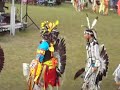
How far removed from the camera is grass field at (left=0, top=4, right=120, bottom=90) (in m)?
8.51

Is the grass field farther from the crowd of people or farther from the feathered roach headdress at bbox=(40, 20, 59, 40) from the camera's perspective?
the feathered roach headdress at bbox=(40, 20, 59, 40)

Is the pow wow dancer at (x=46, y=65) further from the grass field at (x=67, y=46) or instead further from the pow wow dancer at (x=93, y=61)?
the grass field at (x=67, y=46)

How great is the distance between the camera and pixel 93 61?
716cm

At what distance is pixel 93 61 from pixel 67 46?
5294 mm

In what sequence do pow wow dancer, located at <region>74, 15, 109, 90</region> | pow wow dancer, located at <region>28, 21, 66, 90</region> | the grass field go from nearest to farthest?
pow wow dancer, located at <region>28, 21, 66, 90</region>, pow wow dancer, located at <region>74, 15, 109, 90</region>, the grass field

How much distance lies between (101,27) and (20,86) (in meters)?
9.36

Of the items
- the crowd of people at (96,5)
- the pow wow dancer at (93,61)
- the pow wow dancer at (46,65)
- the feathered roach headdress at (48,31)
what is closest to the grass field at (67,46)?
the pow wow dancer at (93,61)

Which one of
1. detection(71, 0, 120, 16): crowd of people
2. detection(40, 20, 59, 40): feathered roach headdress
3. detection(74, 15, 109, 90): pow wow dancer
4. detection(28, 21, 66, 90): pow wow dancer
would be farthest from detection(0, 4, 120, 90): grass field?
detection(40, 20, 59, 40): feathered roach headdress

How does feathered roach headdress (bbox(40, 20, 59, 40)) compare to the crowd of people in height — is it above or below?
above

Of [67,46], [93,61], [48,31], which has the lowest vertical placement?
→ [67,46]

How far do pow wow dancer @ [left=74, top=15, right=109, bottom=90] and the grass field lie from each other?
0.85 meters

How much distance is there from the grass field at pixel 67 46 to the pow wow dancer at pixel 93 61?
854 mm

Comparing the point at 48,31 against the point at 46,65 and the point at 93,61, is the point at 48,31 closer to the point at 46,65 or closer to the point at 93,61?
the point at 46,65

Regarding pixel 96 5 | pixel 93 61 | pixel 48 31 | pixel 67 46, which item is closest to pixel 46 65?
pixel 48 31
